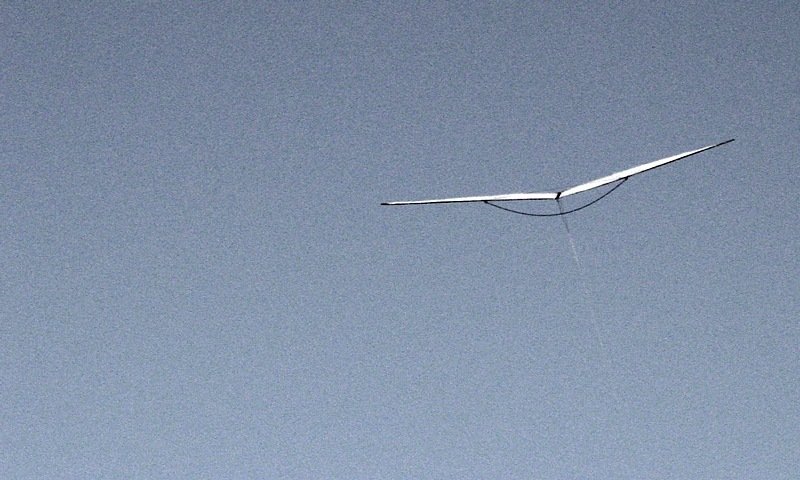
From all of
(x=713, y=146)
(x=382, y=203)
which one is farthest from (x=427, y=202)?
(x=713, y=146)

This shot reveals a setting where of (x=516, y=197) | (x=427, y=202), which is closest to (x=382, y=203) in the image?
(x=427, y=202)

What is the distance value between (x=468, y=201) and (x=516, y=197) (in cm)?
299

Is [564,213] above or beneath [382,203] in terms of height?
beneath

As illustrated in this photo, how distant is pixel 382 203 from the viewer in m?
57.4

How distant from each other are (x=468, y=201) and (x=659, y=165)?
13.3m

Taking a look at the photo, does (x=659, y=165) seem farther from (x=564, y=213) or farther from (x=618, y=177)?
(x=564, y=213)

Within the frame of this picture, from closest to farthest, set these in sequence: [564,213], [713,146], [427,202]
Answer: [564,213]
[713,146]
[427,202]

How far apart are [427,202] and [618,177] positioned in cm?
1221

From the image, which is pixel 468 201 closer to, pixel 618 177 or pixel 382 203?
pixel 382 203

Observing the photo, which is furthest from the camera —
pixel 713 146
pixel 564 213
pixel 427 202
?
pixel 427 202

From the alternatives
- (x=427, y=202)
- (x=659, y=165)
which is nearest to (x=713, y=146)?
(x=659, y=165)

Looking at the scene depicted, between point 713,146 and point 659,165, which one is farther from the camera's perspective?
point 659,165

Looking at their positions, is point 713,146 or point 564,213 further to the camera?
point 713,146

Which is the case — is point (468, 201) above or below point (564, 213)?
above
